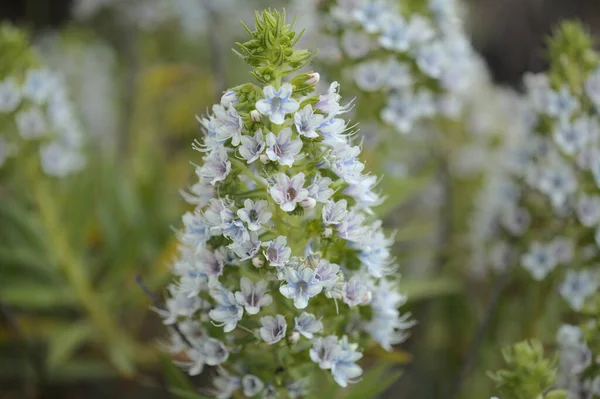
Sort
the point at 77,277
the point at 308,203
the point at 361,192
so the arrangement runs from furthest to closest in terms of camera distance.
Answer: the point at 77,277 → the point at 361,192 → the point at 308,203

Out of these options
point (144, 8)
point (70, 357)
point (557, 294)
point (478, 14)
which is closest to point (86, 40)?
point (144, 8)

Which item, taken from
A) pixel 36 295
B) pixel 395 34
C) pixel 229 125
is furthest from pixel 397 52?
pixel 36 295

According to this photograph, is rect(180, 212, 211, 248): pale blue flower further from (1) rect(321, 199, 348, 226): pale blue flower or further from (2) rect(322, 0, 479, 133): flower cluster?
(2) rect(322, 0, 479, 133): flower cluster

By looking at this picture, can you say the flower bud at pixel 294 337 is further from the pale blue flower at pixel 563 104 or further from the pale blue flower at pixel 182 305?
the pale blue flower at pixel 563 104

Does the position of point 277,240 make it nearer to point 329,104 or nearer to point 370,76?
point 329,104

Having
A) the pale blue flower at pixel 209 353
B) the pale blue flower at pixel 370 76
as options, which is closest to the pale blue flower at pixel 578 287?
the pale blue flower at pixel 370 76

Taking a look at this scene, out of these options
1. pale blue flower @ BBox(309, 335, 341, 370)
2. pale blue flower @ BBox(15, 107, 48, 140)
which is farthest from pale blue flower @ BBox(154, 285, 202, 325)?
pale blue flower @ BBox(15, 107, 48, 140)
